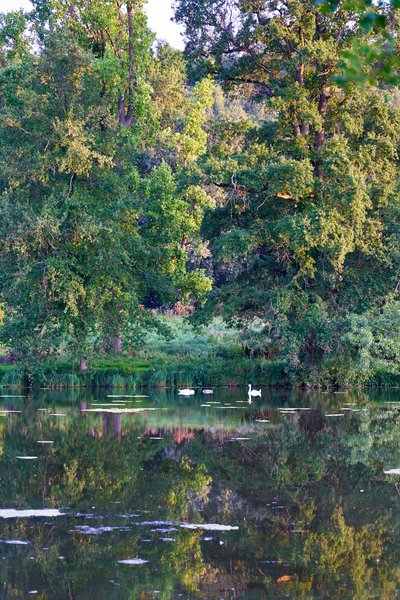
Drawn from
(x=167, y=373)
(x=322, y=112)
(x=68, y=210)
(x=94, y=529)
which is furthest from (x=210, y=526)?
(x=322, y=112)

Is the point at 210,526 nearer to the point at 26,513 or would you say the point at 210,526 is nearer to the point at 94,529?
the point at 94,529

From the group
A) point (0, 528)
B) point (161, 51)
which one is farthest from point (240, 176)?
point (0, 528)

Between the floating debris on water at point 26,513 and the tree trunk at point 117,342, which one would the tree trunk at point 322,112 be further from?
the floating debris on water at point 26,513

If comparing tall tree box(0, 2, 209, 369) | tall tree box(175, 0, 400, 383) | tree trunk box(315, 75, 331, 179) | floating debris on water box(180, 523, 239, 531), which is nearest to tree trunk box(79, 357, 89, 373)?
tall tree box(0, 2, 209, 369)

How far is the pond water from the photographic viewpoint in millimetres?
8336

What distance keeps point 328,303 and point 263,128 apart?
635cm

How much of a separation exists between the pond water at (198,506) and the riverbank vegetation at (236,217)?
9.15 metres

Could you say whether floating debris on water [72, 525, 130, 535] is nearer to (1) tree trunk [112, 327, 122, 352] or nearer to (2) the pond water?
(2) the pond water

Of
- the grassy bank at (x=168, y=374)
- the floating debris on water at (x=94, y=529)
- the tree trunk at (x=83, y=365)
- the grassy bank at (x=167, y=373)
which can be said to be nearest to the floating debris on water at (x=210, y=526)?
the floating debris on water at (x=94, y=529)

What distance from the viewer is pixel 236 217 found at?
107ft

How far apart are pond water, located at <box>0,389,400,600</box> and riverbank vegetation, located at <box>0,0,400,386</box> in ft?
30.0

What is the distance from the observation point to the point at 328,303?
102 ft

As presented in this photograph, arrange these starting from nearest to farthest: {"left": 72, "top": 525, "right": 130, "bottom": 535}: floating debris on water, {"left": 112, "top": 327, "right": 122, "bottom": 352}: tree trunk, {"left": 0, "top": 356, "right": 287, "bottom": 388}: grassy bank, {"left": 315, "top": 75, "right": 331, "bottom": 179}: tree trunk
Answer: {"left": 72, "top": 525, "right": 130, "bottom": 535}: floating debris on water
{"left": 315, "top": 75, "right": 331, "bottom": 179}: tree trunk
{"left": 0, "top": 356, "right": 287, "bottom": 388}: grassy bank
{"left": 112, "top": 327, "right": 122, "bottom": 352}: tree trunk

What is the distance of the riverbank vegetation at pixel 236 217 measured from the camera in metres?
30.2
